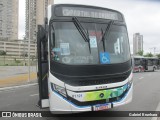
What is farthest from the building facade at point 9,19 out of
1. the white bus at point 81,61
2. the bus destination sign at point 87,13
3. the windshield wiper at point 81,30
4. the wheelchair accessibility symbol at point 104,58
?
the wheelchair accessibility symbol at point 104,58

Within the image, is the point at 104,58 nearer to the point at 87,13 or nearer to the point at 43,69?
the point at 87,13

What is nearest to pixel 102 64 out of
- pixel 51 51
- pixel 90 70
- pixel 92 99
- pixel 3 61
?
pixel 90 70

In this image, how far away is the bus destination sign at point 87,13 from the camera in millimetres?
6551

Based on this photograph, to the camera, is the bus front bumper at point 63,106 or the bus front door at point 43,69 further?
the bus front door at point 43,69

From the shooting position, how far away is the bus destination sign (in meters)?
6.55

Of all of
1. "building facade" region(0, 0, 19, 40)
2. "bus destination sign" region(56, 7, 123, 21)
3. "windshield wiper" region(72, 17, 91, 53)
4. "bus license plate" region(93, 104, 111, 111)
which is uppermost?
"building facade" region(0, 0, 19, 40)

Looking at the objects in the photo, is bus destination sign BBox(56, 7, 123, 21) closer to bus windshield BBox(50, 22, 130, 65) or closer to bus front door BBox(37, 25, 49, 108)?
bus windshield BBox(50, 22, 130, 65)

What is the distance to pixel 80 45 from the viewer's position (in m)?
6.36

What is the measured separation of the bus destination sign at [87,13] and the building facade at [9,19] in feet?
197

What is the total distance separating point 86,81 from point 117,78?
37.4 inches

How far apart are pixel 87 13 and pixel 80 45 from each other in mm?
988

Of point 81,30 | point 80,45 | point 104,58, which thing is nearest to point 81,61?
point 80,45

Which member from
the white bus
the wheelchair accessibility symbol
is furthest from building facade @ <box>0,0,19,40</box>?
the wheelchair accessibility symbol

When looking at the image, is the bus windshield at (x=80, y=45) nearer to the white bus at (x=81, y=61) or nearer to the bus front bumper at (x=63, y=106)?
the white bus at (x=81, y=61)
